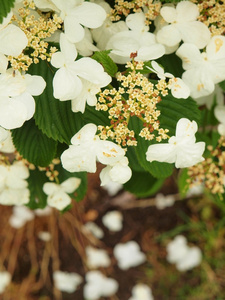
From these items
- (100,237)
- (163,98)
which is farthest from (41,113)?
(100,237)

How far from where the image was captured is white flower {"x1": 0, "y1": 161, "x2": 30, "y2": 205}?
637 mm

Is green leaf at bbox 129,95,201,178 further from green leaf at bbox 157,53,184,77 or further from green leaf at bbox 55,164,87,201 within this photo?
green leaf at bbox 55,164,87,201

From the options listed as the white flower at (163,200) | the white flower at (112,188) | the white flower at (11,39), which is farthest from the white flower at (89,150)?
the white flower at (163,200)

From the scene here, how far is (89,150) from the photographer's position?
49 centimetres

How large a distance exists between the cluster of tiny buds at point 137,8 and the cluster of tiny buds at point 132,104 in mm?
91

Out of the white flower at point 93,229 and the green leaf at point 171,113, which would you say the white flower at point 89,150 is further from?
the white flower at point 93,229

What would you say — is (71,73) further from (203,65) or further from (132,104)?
(203,65)

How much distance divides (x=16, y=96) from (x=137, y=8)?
0.20m

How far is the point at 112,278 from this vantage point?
1.45 meters

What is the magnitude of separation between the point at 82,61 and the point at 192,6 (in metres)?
Answer: 0.17

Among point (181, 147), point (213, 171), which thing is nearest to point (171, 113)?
point (181, 147)

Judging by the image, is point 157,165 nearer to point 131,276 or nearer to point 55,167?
point 55,167

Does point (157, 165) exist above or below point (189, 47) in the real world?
below

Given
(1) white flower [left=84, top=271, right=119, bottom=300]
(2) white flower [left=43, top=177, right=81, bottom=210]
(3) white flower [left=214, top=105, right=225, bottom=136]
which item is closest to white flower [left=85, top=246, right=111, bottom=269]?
(1) white flower [left=84, top=271, right=119, bottom=300]
